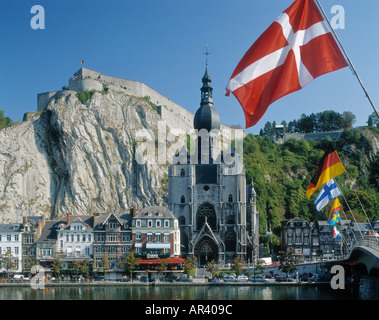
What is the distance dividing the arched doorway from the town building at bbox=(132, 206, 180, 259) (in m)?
4.90

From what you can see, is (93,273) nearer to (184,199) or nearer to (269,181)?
(184,199)

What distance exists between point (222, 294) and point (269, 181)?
57.5m

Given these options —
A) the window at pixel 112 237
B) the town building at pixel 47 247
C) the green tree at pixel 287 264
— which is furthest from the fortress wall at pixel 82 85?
the green tree at pixel 287 264

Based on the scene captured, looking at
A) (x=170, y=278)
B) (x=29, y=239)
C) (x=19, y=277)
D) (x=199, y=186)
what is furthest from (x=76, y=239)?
(x=199, y=186)

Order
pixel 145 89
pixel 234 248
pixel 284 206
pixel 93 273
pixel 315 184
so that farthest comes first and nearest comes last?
pixel 145 89, pixel 284 206, pixel 234 248, pixel 93 273, pixel 315 184

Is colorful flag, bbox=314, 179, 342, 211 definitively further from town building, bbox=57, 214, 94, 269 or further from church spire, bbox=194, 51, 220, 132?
church spire, bbox=194, 51, 220, 132

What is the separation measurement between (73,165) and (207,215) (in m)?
27.5

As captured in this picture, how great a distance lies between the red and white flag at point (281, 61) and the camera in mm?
13312

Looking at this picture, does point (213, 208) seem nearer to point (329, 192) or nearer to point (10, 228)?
point (10, 228)

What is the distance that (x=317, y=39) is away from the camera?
13422 millimetres

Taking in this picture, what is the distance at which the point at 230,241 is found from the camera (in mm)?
71562

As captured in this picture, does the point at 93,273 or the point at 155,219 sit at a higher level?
the point at 155,219

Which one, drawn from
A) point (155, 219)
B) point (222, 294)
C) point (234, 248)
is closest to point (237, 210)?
point (234, 248)

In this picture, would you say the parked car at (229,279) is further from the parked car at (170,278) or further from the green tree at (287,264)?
the green tree at (287,264)
